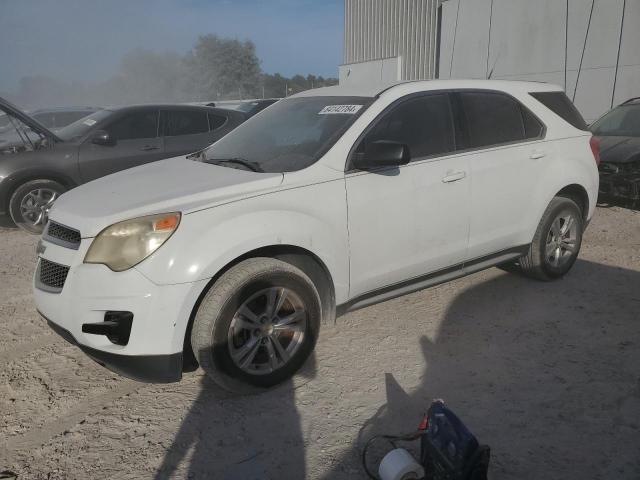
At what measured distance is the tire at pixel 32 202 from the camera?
6.54 m

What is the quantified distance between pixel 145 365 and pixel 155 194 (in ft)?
3.06

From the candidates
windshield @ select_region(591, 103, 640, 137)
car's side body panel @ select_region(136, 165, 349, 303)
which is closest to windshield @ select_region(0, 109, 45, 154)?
car's side body panel @ select_region(136, 165, 349, 303)

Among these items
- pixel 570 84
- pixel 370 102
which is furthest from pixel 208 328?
pixel 570 84

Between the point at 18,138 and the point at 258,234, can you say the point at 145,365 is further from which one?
the point at 18,138

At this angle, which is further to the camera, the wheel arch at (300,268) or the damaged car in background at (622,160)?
the damaged car in background at (622,160)

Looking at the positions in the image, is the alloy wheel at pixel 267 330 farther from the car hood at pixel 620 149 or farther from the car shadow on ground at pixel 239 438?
the car hood at pixel 620 149

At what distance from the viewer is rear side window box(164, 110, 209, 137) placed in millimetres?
7500

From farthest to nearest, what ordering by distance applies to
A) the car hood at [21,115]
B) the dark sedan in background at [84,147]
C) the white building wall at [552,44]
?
1. the white building wall at [552,44]
2. the dark sedan in background at [84,147]
3. the car hood at [21,115]

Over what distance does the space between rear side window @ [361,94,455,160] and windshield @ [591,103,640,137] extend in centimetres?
535

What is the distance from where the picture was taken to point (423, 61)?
18969mm

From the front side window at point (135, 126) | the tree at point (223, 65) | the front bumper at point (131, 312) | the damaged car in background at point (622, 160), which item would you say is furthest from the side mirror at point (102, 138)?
the tree at point (223, 65)

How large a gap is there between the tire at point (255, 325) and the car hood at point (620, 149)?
5.96m

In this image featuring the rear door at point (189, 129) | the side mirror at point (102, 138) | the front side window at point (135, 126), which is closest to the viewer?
the side mirror at point (102, 138)

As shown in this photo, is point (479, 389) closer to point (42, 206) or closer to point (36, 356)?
point (36, 356)
